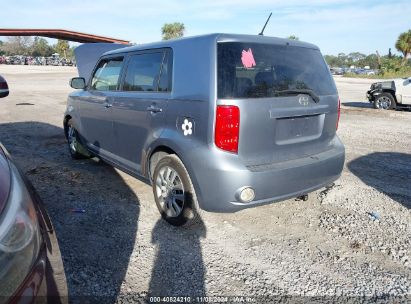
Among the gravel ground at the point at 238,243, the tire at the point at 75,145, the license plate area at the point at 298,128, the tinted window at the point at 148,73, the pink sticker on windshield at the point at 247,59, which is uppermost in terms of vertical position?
the pink sticker on windshield at the point at 247,59

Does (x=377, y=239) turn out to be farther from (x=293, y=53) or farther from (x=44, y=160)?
(x=44, y=160)

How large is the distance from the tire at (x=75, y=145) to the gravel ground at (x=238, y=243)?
37cm

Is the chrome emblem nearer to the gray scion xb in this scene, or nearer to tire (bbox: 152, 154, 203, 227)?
the gray scion xb

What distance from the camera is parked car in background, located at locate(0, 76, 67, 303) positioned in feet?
4.52

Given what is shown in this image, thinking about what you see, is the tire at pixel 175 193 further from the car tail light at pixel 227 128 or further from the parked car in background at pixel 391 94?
the parked car in background at pixel 391 94

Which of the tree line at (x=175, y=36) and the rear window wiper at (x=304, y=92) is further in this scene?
the tree line at (x=175, y=36)

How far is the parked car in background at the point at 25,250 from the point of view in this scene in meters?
1.38

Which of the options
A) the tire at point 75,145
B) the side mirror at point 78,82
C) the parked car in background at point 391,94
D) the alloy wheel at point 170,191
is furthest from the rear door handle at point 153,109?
the parked car in background at point 391,94

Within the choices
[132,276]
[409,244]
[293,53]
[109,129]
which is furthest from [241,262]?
[109,129]

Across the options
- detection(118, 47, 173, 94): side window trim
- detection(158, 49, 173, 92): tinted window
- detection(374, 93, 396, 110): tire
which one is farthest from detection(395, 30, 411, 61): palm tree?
detection(158, 49, 173, 92): tinted window

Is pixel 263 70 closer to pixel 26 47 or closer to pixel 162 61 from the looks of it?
pixel 162 61

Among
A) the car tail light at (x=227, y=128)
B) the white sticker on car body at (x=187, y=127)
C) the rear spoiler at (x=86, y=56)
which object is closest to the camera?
the car tail light at (x=227, y=128)

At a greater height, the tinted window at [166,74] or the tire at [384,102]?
the tinted window at [166,74]

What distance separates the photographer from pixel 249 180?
3.13m
